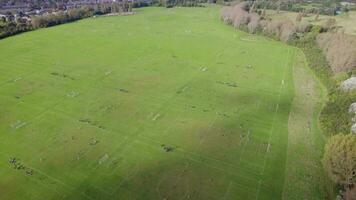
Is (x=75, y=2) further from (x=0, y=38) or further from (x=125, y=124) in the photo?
(x=125, y=124)

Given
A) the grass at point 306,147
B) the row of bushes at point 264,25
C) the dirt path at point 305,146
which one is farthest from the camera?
the row of bushes at point 264,25

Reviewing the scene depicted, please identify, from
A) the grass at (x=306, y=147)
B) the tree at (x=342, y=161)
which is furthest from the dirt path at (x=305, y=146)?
the tree at (x=342, y=161)

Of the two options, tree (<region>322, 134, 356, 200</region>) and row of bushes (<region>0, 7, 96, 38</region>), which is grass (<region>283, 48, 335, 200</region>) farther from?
row of bushes (<region>0, 7, 96, 38</region>)

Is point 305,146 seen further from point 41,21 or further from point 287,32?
point 41,21

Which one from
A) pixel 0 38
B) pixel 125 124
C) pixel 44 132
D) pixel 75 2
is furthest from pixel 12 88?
pixel 75 2

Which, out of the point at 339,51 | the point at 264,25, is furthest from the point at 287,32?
the point at 339,51

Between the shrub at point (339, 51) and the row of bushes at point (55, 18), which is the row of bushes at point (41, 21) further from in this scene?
the shrub at point (339, 51)
